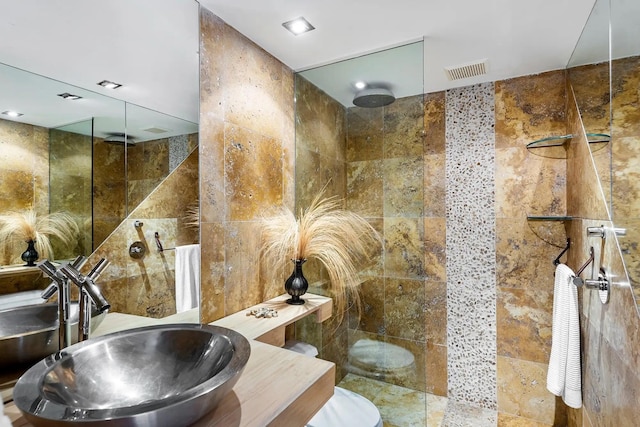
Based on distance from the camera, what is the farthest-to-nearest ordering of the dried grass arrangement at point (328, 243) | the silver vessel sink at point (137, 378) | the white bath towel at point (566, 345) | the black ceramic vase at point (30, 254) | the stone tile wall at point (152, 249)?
the dried grass arrangement at point (328, 243) → the white bath towel at point (566, 345) → the stone tile wall at point (152, 249) → the black ceramic vase at point (30, 254) → the silver vessel sink at point (137, 378)

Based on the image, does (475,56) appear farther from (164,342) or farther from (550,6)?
(164,342)

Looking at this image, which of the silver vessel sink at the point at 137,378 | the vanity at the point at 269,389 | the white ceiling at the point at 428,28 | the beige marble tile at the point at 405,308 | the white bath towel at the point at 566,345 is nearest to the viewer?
the silver vessel sink at the point at 137,378

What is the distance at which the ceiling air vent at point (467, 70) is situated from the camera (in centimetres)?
216

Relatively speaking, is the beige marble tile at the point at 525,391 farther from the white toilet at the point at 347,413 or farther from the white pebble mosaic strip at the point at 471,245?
the white toilet at the point at 347,413

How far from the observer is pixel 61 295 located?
97 centimetres

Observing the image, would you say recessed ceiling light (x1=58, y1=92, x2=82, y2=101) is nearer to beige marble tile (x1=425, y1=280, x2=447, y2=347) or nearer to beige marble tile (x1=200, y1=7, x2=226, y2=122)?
beige marble tile (x1=200, y1=7, x2=226, y2=122)

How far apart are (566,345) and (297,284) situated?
5.26 feet

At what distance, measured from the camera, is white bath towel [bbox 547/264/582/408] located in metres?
1.86

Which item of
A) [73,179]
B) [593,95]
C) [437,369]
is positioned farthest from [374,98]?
[437,369]

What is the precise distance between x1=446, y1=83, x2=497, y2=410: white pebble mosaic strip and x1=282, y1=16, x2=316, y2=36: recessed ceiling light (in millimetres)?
1334

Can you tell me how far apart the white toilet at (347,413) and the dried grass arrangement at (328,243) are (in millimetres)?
493

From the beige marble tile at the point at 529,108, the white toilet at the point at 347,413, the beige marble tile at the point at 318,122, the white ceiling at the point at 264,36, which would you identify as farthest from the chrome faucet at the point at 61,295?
the beige marble tile at the point at 529,108

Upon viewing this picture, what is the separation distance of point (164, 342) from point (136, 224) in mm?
458

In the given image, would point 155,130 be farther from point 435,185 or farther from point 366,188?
point 435,185
